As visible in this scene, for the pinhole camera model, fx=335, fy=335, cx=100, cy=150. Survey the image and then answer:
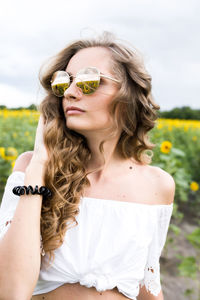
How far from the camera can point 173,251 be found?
393 cm

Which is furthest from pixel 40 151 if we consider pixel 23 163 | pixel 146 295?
pixel 146 295

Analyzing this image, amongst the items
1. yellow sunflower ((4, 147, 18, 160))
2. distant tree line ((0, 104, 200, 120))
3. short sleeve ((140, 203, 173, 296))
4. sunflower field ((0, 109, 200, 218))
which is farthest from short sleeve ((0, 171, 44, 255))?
distant tree line ((0, 104, 200, 120))

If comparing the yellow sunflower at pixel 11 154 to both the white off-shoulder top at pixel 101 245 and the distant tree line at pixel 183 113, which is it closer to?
the white off-shoulder top at pixel 101 245

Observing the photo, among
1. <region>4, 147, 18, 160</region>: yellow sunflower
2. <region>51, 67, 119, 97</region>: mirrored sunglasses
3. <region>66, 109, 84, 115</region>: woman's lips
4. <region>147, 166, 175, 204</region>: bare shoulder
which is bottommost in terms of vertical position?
<region>4, 147, 18, 160</region>: yellow sunflower

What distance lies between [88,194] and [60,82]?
528 mm

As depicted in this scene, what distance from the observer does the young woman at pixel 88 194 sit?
1318 mm

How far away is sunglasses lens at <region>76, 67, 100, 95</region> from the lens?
4.71ft

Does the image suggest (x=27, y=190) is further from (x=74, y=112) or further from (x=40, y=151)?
(x=74, y=112)

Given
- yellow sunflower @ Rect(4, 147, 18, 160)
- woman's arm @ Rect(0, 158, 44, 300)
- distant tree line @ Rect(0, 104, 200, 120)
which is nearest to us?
woman's arm @ Rect(0, 158, 44, 300)

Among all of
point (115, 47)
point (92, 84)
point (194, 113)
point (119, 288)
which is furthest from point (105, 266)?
point (194, 113)

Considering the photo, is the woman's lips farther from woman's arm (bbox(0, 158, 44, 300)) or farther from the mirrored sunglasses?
woman's arm (bbox(0, 158, 44, 300))

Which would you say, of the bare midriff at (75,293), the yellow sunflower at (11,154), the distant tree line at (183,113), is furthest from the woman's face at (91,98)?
the distant tree line at (183,113)

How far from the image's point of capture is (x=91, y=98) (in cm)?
146

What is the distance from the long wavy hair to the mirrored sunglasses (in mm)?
113
